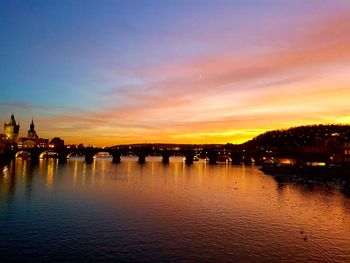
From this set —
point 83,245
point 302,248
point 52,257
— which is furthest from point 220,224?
point 52,257

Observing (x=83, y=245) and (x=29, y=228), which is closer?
(x=83, y=245)

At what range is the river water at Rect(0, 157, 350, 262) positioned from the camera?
38.4 metres

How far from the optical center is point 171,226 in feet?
167

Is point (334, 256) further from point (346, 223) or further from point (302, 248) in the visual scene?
point (346, 223)

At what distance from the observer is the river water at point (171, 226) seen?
38438 millimetres

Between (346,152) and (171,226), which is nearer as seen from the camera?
(171,226)

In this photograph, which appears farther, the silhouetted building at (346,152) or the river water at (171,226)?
the silhouetted building at (346,152)

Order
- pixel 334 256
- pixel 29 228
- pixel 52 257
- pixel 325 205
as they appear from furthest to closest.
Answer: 1. pixel 325 205
2. pixel 29 228
3. pixel 334 256
4. pixel 52 257

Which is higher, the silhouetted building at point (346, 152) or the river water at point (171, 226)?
the silhouetted building at point (346, 152)

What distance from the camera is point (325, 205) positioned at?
2758 inches

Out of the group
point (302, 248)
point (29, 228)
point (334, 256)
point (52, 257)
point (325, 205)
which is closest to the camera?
point (52, 257)

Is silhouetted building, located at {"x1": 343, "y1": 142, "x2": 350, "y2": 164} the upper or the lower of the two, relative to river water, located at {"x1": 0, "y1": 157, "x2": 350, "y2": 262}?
upper

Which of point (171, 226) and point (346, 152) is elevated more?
point (346, 152)

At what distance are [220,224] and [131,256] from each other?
60.5 feet
